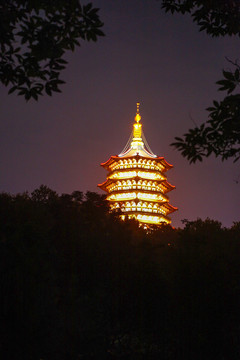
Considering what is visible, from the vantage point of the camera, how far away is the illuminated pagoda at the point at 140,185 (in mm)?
65625

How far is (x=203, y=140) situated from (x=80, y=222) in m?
24.1

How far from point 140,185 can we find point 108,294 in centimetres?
4056

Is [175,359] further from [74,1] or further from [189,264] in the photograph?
[74,1]

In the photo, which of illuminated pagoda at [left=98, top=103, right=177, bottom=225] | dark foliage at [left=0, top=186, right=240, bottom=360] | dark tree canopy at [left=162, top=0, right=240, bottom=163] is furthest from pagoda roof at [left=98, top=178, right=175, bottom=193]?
dark tree canopy at [left=162, top=0, right=240, bottom=163]

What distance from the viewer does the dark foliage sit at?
20625 mm

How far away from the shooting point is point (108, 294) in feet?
86.1

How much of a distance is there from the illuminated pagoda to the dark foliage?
34.8 metres

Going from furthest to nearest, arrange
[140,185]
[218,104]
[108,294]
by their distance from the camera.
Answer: [140,185], [108,294], [218,104]

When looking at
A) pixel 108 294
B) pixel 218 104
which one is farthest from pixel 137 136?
pixel 218 104

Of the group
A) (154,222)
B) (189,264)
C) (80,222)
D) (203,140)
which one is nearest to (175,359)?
(189,264)

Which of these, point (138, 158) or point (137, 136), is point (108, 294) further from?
point (137, 136)

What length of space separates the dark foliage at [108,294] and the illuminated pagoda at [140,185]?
3484 cm

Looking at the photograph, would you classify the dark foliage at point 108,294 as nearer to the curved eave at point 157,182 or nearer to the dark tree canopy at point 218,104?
the dark tree canopy at point 218,104

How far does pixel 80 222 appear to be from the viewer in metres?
31.4
